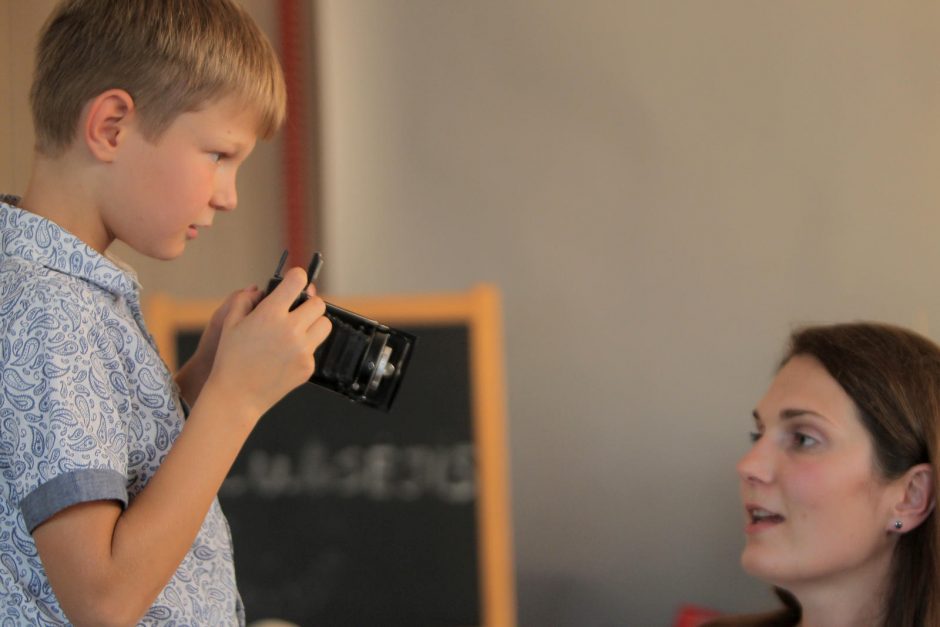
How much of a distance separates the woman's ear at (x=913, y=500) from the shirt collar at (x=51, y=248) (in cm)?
84

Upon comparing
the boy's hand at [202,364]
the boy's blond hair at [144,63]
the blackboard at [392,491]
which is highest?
the boy's blond hair at [144,63]

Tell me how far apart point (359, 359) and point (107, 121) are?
30 centimetres

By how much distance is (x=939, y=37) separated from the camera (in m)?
1.61

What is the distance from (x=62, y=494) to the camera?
2.37 feet

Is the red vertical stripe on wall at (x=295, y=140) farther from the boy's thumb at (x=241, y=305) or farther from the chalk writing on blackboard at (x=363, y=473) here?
the boy's thumb at (x=241, y=305)

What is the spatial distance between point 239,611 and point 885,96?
122 cm

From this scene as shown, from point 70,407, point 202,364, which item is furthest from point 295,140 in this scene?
point 70,407

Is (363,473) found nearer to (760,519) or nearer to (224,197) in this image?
(760,519)

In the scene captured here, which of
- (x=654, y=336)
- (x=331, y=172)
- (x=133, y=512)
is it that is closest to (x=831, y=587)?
(x=654, y=336)

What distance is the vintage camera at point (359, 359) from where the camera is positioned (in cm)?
99

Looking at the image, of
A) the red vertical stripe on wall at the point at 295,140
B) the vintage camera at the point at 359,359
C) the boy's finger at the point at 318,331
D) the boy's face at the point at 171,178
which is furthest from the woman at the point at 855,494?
the red vertical stripe on wall at the point at 295,140

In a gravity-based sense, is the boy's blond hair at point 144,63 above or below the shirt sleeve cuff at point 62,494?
above

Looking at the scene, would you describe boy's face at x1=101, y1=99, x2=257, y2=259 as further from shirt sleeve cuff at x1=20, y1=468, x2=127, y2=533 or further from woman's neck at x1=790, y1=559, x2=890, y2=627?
woman's neck at x1=790, y1=559, x2=890, y2=627

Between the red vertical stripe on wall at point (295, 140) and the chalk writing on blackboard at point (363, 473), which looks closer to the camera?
the chalk writing on blackboard at point (363, 473)
